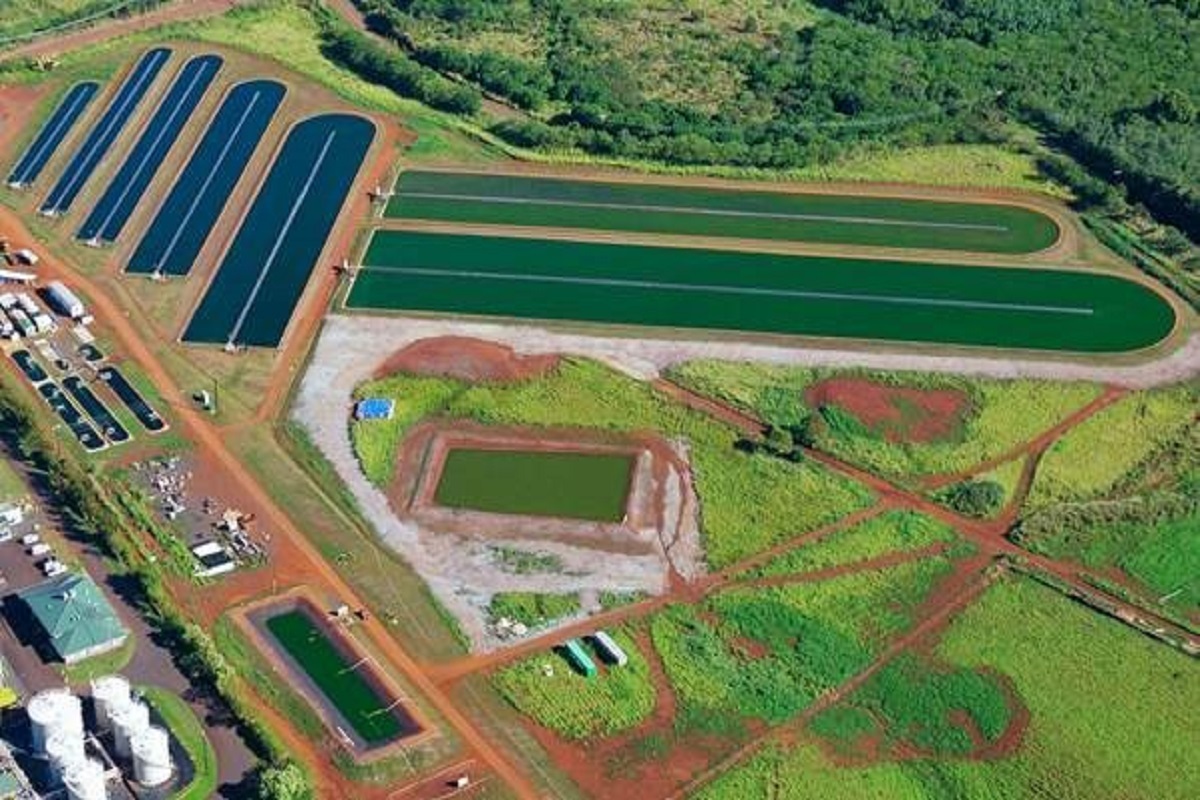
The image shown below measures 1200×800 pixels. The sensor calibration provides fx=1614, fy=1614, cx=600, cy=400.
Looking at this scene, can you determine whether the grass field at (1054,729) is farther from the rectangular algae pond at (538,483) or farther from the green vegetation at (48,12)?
the green vegetation at (48,12)

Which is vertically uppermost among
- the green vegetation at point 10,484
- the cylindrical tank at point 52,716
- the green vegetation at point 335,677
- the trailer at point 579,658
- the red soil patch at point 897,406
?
the red soil patch at point 897,406

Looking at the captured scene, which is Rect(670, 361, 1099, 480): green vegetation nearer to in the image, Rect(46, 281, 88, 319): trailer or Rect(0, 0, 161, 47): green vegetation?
Rect(46, 281, 88, 319): trailer

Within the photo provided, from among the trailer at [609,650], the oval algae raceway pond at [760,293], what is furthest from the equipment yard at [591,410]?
the oval algae raceway pond at [760,293]

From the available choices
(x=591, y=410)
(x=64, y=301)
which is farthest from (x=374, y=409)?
(x=64, y=301)

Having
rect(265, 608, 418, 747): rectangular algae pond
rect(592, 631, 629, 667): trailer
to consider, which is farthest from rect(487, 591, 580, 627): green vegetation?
rect(265, 608, 418, 747): rectangular algae pond

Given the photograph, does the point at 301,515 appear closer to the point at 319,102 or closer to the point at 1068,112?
the point at 319,102

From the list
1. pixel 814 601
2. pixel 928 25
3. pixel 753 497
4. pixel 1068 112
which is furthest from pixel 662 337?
pixel 928 25

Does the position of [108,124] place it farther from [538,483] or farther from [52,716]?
[52,716]
